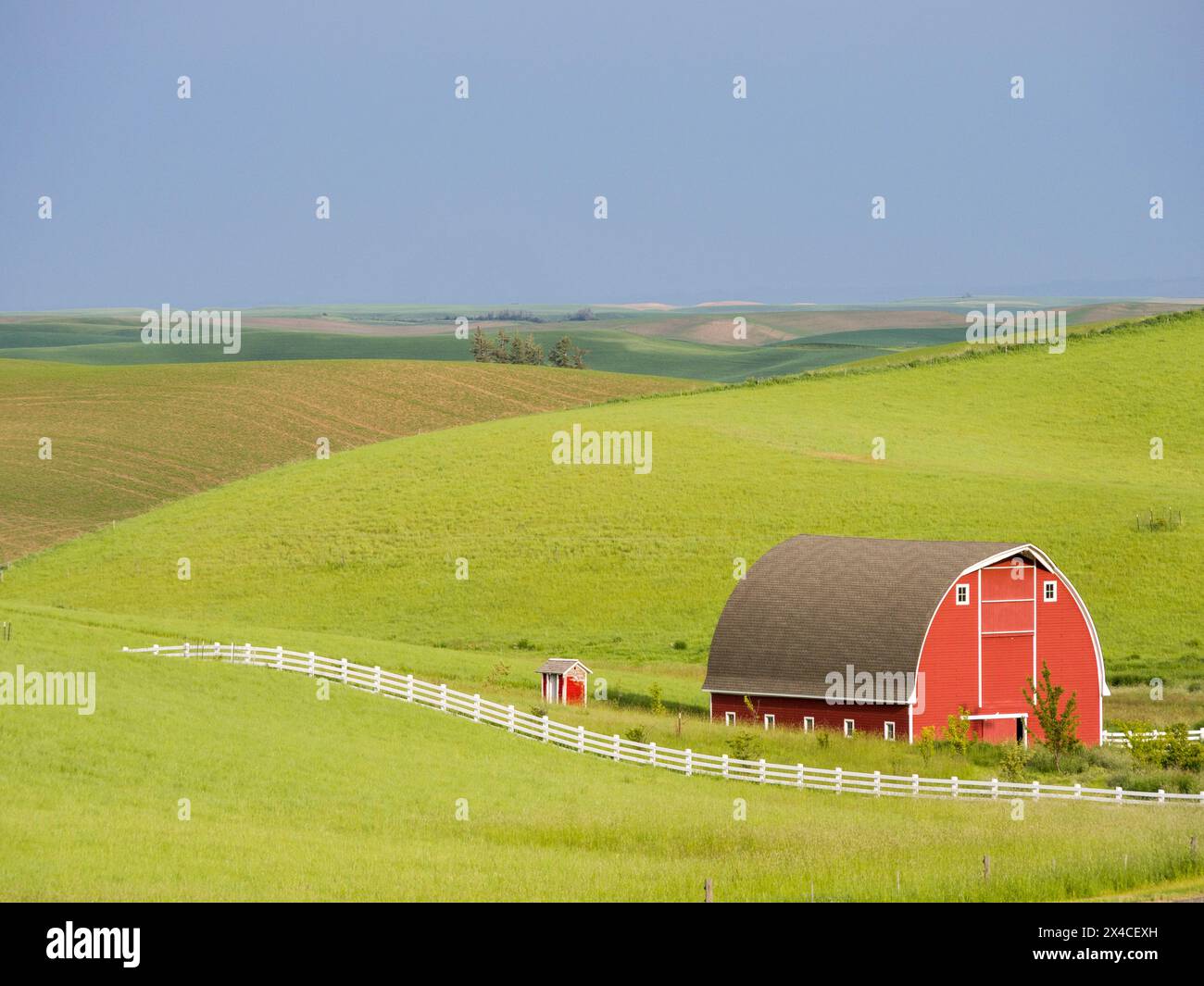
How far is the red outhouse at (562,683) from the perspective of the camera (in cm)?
4909

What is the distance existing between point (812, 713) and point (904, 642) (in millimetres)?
3574

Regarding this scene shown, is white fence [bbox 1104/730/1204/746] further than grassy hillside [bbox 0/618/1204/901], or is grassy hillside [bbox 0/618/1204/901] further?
white fence [bbox 1104/730/1204/746]

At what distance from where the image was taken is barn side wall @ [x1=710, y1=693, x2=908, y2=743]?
45.8 meters

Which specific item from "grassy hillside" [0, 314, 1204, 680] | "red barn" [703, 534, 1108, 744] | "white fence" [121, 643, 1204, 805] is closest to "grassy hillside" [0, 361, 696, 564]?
"grassy hillside" [0, 314, 1204, 680]

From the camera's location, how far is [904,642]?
45.8 meters

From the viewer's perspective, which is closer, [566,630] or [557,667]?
[557,667]

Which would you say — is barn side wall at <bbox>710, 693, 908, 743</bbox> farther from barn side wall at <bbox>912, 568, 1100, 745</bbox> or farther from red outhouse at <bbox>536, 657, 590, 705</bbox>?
red outhouse at <bbox>536, 657, 590, 705</bbox>

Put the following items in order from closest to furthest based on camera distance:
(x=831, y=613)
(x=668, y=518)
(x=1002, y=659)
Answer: (x=831, y=613) < (x=1002, y=659) < (x=668, y=518)

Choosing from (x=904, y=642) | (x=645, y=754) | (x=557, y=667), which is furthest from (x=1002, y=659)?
(x=557, y=667)

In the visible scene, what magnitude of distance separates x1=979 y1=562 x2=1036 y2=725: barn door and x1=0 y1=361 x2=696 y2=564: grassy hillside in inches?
2060

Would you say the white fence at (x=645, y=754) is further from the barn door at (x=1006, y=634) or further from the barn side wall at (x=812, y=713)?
the barn door at (x=1006, y=634)

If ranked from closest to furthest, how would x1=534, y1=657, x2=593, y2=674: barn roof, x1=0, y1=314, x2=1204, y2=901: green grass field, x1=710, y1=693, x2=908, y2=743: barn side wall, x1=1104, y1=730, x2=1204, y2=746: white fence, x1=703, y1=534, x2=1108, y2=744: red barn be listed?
x1=0, y1=314, x2=1204, y2=901: green grass field
x1=1104, y1=730, x2=1204, y2=746: white fence
x1=710, y1=693, x2=908, y2=743: barn side wall
x1=703, y1=534, x2=1108, y2=744: red barn
x1=534, y1=657, x2=593, y2=674: barn roof

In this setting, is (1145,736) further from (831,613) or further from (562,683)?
(562,683)

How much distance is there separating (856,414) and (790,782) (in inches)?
2507
